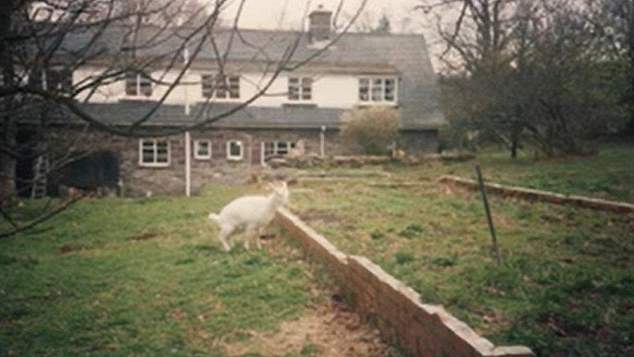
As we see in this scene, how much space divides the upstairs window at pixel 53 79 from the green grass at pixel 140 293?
1.70 m

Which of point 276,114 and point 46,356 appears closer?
point 46,356

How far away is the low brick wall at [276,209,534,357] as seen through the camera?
14.0 feet

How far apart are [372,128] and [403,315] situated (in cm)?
2401

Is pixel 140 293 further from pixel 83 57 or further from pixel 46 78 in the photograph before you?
pixel 83 57

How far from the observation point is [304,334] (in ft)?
20.3

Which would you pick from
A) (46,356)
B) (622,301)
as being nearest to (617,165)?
(622,301)

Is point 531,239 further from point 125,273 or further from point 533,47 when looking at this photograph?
point 533,47

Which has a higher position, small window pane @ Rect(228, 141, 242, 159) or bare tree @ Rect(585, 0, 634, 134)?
bare tree @ Rect(585, 0, 634, 134)

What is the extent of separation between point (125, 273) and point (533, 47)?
2160 cm

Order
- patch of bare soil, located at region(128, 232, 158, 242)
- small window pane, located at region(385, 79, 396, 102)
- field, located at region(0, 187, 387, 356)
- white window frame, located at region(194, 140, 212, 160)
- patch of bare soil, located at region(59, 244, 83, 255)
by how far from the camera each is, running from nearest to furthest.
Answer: field, located at region(0, 187, 387, 356)
patch of bare soil, located at region(59, 244, 83, 255)
patch of bare soil, located at region(128, 232, 158, 242)
white window frame, located at region(194, 140, 212, 160)
small window pane, located at region(385, 79, 396, 102)

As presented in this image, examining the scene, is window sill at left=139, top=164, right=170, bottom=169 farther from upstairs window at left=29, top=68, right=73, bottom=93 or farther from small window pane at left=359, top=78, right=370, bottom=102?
upstairs window at left=29, top=68, right=73, bottom=93

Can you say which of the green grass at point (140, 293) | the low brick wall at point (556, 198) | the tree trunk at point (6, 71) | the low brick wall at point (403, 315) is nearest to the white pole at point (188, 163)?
the low brick wall at point (556, 198)

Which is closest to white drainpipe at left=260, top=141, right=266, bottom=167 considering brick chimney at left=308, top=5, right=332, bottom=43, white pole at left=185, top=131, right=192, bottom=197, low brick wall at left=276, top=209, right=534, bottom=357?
white pole at left=185, top=131, right=192, bottom=197

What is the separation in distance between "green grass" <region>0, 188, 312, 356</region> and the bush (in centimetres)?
1723
